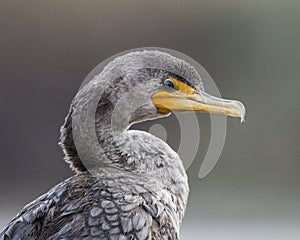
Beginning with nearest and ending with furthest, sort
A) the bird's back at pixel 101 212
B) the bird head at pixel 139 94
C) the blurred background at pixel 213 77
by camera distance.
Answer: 1. the bird's back at pixel 101 212
2. the bird head at pixel 139 94
3. the blurred background at pixel 213 77

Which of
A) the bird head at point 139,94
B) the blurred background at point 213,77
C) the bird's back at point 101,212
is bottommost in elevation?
the bird's back at point 101,212

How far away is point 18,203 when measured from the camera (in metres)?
5.36

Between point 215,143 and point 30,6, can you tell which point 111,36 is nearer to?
point 30,6

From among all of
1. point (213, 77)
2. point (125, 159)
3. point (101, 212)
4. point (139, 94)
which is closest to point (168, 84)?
point (139, 94)

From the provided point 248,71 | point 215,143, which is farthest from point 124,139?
point 248,71

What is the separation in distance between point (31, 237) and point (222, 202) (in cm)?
326

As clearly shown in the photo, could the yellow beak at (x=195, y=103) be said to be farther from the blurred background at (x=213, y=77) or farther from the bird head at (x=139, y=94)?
the blurred background at (x=213, y=77)

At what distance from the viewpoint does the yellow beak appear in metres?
2.83

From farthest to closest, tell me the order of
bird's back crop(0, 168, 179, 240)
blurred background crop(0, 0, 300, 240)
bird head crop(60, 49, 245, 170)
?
blurred background crop(0, 0, 300, 240) → bird head crop(60, 49, 245, 170) → bird's back crop(0, 168, 179, 240)

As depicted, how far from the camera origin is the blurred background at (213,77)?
5.32 metres

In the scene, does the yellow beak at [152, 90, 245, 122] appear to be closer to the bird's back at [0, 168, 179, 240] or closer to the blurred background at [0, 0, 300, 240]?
the bird's back at [0, 168, 179, 240]

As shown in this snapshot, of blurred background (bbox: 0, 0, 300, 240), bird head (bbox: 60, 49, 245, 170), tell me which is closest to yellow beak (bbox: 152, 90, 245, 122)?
bird head (bbox: 60, 49, 245, 170)

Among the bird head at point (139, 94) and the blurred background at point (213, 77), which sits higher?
the blurred background at point (213, 77)

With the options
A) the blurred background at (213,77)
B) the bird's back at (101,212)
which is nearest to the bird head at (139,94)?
the bird's back at (101,212)
